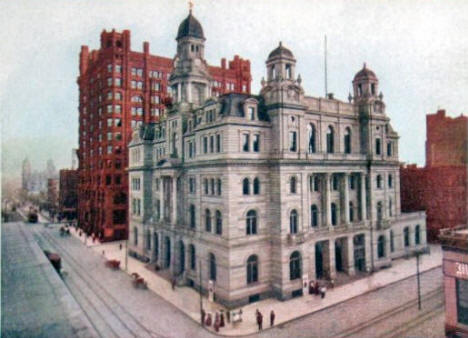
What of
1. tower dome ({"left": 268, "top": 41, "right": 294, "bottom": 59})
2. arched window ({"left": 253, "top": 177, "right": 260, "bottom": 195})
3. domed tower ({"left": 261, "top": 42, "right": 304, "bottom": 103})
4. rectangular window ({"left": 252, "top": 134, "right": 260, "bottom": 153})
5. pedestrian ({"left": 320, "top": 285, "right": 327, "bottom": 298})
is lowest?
pedestrian ({"left": 320, "top": 285, "right": 327, "bottom": 298})

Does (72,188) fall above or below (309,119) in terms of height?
below

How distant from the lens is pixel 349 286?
104 feet

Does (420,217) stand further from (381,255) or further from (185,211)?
(185,211)

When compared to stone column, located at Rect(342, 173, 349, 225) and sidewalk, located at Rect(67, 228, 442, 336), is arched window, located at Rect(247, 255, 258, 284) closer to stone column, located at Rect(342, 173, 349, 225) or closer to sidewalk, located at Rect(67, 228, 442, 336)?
sidewalk, located at Rect(67, 228, 442, 336)

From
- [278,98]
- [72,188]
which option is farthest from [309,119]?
[72,188]

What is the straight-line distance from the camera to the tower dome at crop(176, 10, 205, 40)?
36.4m

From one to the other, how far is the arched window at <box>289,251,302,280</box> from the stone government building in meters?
0.09

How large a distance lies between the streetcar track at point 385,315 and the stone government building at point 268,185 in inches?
276

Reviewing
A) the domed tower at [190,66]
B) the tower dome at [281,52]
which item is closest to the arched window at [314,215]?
the tower dome at [281,52]

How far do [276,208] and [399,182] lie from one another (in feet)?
64.0

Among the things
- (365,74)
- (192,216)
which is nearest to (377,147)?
(365,74)

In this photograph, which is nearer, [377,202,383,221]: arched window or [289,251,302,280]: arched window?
[289,251,302,280]: arched window

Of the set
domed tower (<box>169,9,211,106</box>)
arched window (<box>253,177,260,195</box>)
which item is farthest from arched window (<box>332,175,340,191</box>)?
domed tower (<box>169,9,211,106</box>)

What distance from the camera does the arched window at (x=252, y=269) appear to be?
29125mm
